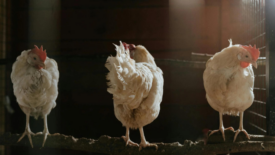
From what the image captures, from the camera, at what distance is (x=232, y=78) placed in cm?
111

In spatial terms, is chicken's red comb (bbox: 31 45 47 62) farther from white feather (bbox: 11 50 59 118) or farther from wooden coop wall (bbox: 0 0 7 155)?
wooden coop wall (bbox: 0 0 7 155)

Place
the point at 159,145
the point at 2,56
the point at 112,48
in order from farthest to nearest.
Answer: the point at 112,48
the point at 2,56
the point at 159,145

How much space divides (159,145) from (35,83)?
0.70 m

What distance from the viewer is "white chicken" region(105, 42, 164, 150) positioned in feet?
2.78

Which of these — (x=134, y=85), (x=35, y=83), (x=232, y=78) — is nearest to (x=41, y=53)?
(x=35, y=83)

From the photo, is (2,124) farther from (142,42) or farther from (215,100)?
(215,100)

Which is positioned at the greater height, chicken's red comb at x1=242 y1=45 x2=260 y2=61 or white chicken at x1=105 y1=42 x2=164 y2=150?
chicken's red comb at x1=242 y1=45 x2=260 y2=61

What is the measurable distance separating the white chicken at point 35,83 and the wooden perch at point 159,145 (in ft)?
0.23

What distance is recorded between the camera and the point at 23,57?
116 cm

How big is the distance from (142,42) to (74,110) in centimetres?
56

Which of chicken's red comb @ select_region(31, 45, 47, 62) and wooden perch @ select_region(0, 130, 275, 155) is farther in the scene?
chicken's red comb @ select_region(31, 45, 47, 62)

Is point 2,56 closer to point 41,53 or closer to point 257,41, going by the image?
point 41,53

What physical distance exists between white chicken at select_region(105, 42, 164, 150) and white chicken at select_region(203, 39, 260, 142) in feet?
0.98

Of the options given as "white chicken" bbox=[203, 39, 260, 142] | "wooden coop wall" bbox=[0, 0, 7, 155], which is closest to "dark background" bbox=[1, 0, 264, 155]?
"wooden coop wall" bbox=[0, 0, 7, 155]
